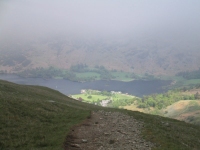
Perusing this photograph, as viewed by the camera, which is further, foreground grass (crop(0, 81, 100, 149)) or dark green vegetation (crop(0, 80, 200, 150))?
dark green vegetation (crop(0, 80, 200, 150))

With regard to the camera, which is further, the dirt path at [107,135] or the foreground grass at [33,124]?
the dirt path at [107,135]

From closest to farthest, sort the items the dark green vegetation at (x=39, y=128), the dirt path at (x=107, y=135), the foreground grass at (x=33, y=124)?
the foreground grass at (x=33, y=124) < the dark green vegetation at (x=39, y=128) < the dirt path at (x=107, y=135)

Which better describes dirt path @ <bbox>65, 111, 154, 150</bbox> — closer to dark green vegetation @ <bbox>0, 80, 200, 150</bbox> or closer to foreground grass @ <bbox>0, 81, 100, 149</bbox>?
dark green vegetation @ <bbox>0, 80, 200, 150</bbox>

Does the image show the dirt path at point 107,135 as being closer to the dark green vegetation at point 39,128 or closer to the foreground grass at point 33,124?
the dark green vegetation at point 39,128

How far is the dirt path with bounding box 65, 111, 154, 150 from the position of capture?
69.9 ft

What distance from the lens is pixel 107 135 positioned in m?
24.4

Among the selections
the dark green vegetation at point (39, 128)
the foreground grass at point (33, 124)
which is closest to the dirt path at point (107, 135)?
the dark green vegetation at point (39, 128)

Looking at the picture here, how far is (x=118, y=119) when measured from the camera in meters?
31.9

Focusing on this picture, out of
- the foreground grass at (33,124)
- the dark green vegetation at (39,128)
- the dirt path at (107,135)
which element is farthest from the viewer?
the dirt path at (107,135)

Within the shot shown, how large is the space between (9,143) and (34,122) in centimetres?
614

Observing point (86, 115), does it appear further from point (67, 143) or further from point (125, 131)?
point (67, 143)

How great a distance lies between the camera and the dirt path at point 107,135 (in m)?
21.3

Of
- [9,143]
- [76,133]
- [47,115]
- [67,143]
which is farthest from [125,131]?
[9,143]

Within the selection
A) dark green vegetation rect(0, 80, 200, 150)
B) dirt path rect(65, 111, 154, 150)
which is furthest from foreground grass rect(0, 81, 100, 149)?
dirt path rect(65, 111, 154, 150)
